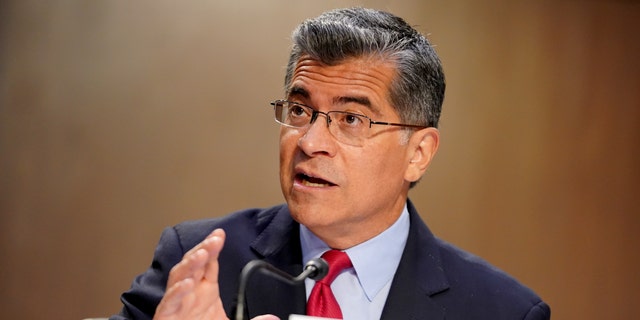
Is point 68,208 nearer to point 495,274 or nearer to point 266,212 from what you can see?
point 266,212

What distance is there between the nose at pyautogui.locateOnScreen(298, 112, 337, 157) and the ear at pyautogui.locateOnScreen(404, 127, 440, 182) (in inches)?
10.8

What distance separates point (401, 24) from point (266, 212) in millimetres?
642

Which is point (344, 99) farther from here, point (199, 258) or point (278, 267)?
point (199, 258)

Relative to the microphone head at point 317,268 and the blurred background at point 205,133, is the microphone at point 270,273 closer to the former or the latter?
the microphone head at point 317,268

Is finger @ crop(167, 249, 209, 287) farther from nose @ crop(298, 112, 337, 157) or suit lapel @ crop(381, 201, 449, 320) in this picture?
suit lapel @ crop(381, 201, 449, 320)

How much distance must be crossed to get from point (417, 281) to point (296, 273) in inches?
12.5

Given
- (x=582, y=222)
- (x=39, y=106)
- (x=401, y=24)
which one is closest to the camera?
(x=401, y=24)

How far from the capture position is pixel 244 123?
3541mm

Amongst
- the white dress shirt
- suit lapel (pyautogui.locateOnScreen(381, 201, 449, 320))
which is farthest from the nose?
suit lapel (pyautogui.locateOnScreen(381, 201, 449, 320))

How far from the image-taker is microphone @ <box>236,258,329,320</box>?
4.50 ft

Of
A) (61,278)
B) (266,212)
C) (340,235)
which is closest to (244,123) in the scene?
(61,278)

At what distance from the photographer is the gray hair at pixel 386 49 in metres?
2.10

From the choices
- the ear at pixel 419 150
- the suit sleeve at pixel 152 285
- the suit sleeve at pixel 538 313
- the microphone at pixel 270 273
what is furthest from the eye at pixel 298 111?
the suit sleeve at pixel 538 313

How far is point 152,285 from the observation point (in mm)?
2029
